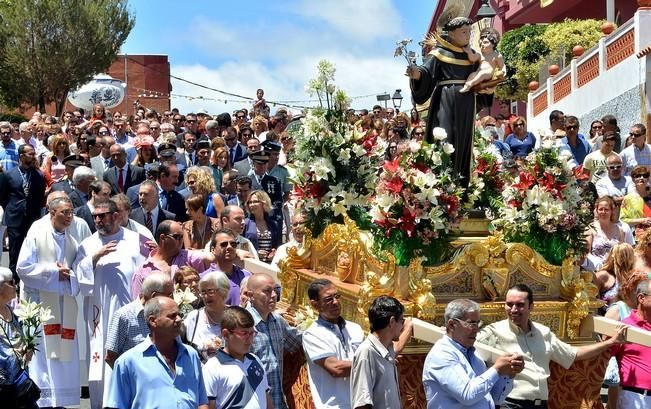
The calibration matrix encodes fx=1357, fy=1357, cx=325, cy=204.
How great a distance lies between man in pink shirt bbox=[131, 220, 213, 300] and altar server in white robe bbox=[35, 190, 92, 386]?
1192mm

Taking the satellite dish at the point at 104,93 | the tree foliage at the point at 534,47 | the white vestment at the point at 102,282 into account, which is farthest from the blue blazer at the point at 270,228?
the satellite dish at the point at 104,93

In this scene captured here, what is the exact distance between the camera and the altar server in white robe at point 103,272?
469 inches

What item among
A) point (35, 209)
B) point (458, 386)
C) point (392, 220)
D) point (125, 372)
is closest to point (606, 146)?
point (35, 209)

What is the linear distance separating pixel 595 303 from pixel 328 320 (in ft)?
7.62

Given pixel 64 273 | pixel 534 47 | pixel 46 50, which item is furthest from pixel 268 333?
pixel 46 50

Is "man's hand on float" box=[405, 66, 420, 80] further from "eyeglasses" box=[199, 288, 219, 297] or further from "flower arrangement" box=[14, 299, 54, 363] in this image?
"flower arrangement" box=[14, 299, 54, 363]

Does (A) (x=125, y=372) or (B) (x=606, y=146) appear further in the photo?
(B) (x=606, y=146)

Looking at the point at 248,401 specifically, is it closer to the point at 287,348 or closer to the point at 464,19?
the point at 287,348

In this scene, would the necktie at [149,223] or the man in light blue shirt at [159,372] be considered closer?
the man in light blue shirt at [159,372]

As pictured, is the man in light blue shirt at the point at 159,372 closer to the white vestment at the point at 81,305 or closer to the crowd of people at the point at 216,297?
the crowd of people at the point at 216,297

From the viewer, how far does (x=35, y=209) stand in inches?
684

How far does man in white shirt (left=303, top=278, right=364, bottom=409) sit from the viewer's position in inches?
358


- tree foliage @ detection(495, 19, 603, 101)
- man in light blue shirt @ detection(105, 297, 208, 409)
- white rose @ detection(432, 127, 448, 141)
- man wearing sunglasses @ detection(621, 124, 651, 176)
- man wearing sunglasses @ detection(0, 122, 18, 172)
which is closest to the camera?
man in light blue shirt @ detection(105, 297, 208, 409)

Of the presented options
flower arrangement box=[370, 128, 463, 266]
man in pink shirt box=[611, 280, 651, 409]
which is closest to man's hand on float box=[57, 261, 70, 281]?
flower arrangement box=[370, 128, 463, 266]
